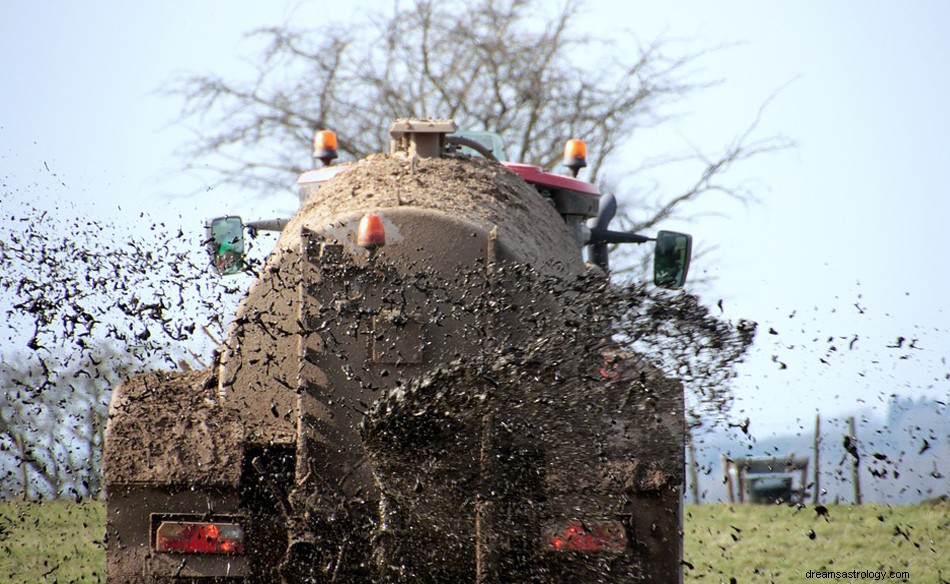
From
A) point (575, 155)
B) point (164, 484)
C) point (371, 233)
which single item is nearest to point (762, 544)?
point (575, 155)

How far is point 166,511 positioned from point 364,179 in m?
1.67

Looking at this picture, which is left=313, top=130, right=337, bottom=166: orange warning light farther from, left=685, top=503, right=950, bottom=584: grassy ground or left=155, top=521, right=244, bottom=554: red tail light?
left=685, top=503, right=950, bottom=584: grassy ground

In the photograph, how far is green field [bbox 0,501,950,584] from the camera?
743cm

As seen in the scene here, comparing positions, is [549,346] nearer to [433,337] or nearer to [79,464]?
[433,337]

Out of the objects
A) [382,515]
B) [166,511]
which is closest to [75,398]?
[166,511]

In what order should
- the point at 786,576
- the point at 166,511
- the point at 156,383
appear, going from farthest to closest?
the point at 786,576 < the point at 156,383 < the point at 166,511

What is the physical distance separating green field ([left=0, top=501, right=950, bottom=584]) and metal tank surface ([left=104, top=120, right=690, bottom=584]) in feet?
8.15

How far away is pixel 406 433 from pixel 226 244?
2.12 m

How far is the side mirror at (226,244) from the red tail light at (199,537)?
158 cm

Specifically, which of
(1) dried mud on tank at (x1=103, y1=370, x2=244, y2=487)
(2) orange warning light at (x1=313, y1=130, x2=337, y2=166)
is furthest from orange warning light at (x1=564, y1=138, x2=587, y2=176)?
(1) dried mud on tank at (x1=103, y1=370, x2=244, y2=487)

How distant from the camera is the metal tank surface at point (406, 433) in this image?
163 inches

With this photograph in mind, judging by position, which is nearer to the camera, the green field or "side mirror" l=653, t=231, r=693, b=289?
"side mirror" l=653, t=231, r=693, b=289

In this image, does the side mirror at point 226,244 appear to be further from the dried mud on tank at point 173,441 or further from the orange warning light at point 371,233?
the orange warning light at point 371,233

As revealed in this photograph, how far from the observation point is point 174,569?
14.3 feet
